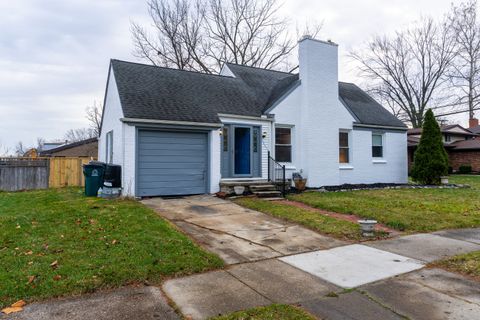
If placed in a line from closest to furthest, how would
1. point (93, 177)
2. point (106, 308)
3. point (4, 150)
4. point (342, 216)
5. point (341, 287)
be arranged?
1. point (106, 308)
2. point (341, 287)
3. point (342, 216)
4. point (93, 177)
5. point (4, 150)

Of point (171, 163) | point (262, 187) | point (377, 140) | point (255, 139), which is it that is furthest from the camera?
point (377, 140)

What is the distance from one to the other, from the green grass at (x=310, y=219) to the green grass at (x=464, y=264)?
1.67 metres

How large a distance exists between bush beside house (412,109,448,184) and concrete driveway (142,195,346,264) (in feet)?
36.7

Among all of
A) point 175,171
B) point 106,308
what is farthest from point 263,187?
point 106,308

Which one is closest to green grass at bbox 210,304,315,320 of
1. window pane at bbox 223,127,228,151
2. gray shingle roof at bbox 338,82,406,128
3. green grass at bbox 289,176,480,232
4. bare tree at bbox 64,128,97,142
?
green grass at bbox 289,176,480,232

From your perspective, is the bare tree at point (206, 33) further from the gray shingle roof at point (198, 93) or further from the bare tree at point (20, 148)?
the bare tree at point (20, 148)

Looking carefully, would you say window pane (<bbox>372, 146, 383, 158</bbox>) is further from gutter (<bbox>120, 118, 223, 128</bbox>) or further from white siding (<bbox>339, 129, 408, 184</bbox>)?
gutter (<bbox>120, 118, 223, 128</bbox>)

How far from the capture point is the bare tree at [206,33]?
2650 centimetres

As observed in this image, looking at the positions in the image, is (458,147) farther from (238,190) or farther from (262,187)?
(238,190)

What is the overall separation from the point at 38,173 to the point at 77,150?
1539 cm

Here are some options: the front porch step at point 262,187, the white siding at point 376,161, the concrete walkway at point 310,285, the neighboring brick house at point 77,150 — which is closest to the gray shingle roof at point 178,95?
the front porch step at point 262,187

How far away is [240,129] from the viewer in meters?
12.6

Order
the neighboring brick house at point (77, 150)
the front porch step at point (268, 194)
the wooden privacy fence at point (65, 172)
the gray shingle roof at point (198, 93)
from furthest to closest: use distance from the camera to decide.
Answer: the neighboring brick house at point (77, 150), the wooden privacy fence at point (65, 172), the front porch step at point (268, 194), the gray shingle roof at point (198, 93)

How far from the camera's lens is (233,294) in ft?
12.2
